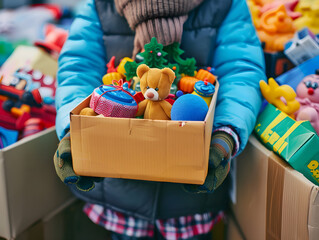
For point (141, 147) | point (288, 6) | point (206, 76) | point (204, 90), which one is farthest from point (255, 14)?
point (141, 147)

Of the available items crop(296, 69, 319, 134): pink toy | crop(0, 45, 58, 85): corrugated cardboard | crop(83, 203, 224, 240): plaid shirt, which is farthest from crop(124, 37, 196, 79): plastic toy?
crop(0, 45, 58, 85): corrugated cardboard

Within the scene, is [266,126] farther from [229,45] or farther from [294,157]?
[229,45]

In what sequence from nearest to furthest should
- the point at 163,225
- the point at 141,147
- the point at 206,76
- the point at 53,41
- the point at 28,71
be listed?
the point at 141,147
the point at 206,76
the point at 163,225
the point at 28,71
the point at 53,41

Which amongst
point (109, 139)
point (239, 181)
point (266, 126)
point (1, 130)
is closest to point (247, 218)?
point (239, 181)

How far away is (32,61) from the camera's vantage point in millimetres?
1330

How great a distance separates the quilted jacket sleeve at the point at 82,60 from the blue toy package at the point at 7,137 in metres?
0.24

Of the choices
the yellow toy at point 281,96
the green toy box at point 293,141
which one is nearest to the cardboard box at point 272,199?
the green toy box at point 293,141

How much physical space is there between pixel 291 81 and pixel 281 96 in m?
0.14

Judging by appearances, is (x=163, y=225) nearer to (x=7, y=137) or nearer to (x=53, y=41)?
(x=7, y=137)

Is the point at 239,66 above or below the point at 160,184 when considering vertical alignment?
above

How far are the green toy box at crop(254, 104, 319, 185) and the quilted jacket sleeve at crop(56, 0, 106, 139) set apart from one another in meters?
0.55

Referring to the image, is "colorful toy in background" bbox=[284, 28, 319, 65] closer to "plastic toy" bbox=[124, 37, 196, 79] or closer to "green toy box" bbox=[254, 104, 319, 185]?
"green toy box" bbox=[254, 104, 319, 185]

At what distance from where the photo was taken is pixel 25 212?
1.02 meters

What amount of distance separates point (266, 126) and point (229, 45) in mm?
285
